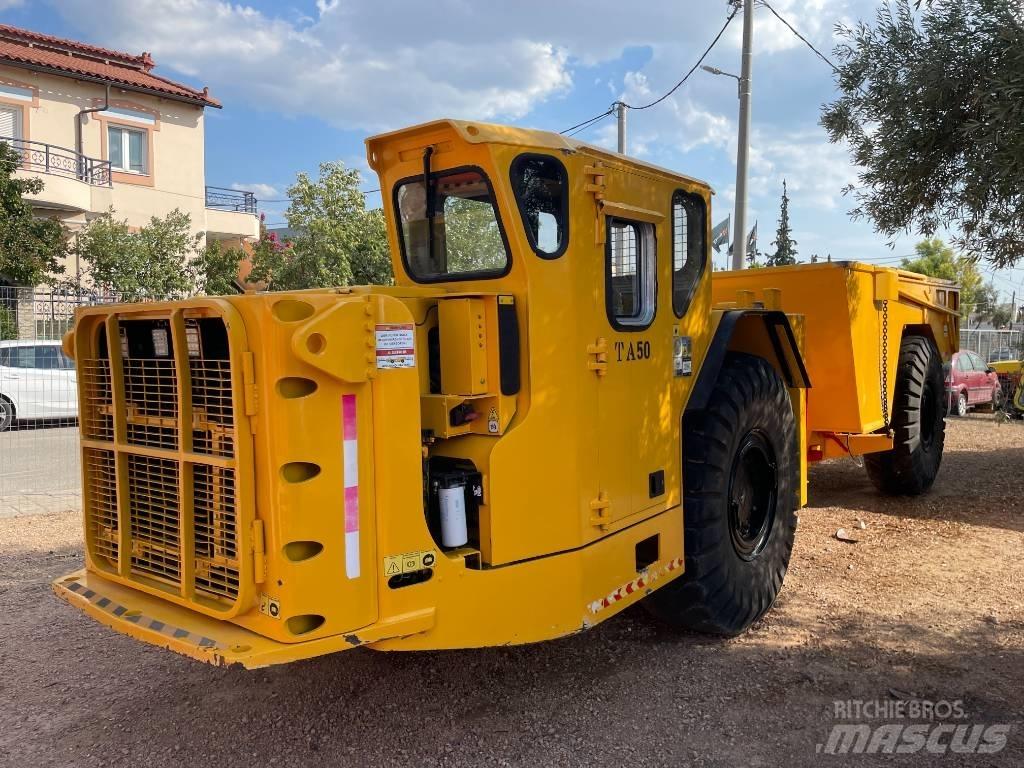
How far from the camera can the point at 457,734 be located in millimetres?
3523

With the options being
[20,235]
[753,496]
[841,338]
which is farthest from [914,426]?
[20,235]

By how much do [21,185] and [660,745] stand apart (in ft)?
57.4

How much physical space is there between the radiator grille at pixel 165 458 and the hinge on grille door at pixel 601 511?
1517 millimetres

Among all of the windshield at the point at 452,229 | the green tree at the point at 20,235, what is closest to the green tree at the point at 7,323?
the green tree at the point at 20,235

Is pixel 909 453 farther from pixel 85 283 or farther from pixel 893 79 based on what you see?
pixel 85 283

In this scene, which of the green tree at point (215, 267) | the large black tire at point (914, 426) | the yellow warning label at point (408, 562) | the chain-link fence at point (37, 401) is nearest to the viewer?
the yellow warning label at point (408, 562)

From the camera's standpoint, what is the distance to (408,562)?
Result: 3057mm

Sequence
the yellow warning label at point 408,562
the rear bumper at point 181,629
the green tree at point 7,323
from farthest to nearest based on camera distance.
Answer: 1. the green tree at point 7,323
2. the yellow warning label at point 408,562
3. the rear bumper at point 181,629

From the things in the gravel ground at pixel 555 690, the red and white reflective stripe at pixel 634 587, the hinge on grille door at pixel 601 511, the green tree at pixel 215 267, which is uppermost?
the green tree at pixel 215 267

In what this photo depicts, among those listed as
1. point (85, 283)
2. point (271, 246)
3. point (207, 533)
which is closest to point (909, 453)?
Result: point (207, 533)

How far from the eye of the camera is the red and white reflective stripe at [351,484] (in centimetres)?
289

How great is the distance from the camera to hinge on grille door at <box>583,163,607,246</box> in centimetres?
356

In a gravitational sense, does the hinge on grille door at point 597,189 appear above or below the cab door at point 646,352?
above

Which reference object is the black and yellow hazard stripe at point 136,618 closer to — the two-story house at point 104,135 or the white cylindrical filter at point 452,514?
the white cylindrical filter at point 452,514
